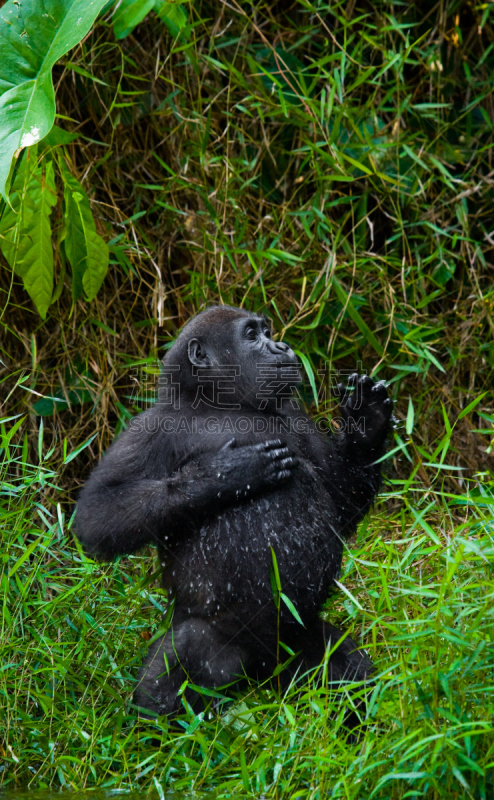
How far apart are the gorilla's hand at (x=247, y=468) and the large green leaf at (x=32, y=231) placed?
154 cm

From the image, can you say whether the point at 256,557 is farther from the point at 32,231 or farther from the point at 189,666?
the point at 32,231

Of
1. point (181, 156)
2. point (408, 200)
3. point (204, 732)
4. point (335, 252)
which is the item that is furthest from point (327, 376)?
point (204, 732)

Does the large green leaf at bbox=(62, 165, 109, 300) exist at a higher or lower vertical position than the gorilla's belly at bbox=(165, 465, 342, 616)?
higher

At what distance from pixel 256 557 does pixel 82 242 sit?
2.00 m

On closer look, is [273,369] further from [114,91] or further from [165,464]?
[114,91]

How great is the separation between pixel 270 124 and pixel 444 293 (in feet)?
4.90

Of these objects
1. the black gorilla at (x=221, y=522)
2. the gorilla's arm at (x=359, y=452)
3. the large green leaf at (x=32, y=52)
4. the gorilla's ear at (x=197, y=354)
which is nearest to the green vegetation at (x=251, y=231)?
the large green leaf at (x=32, y=52)

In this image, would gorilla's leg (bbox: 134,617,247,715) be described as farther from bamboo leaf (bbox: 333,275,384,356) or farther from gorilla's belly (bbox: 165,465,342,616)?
bamboo leaf (bbox: 333,275,384,356)

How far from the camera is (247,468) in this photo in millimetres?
3156

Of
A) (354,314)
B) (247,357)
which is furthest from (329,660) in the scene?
(354,314)

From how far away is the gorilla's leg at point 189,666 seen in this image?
123 inches

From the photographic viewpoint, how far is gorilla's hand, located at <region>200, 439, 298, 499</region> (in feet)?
10.3

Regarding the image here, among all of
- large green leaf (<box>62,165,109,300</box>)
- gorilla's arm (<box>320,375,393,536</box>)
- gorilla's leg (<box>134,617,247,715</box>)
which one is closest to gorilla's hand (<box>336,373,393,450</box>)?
gorilla's arm (<box>320,375,393,536</box>)

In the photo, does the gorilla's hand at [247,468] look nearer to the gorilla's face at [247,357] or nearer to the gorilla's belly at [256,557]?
the gorilla's belly at [256,557]
